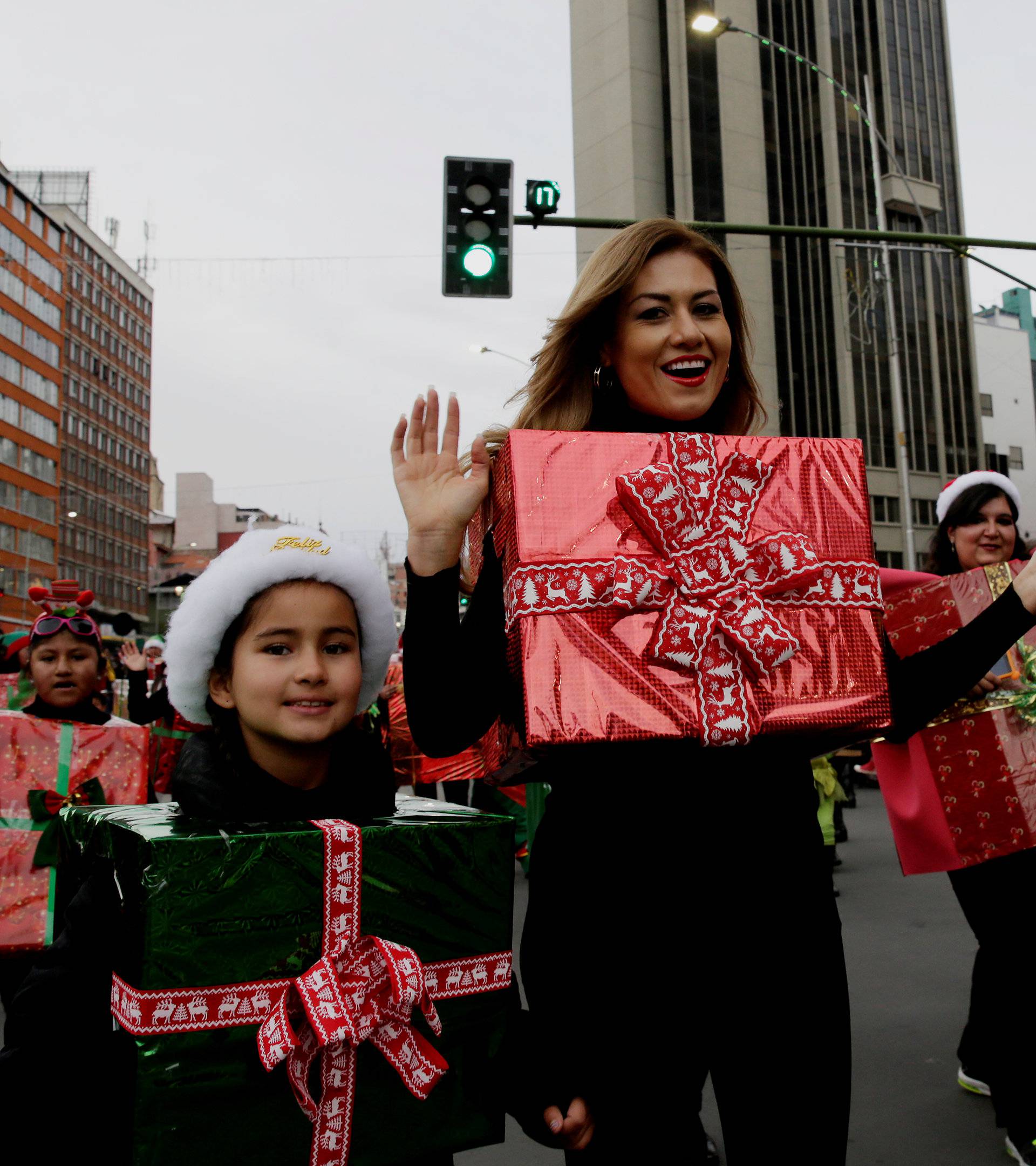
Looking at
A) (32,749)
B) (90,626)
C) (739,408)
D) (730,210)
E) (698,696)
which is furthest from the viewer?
(730,210)

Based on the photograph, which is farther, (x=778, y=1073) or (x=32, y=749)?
(x=32, y=749)

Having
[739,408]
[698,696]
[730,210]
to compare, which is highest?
[730,210]

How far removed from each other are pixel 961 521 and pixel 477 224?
6094 mm

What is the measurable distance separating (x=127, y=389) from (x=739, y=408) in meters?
95.1

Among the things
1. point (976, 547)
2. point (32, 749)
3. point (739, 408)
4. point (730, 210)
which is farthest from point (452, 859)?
point (730, 210)

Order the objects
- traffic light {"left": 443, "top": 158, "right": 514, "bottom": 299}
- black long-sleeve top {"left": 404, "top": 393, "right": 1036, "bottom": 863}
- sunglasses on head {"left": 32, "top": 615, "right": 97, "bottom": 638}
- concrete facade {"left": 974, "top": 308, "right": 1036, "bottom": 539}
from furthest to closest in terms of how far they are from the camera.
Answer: concrete facade {"left": 974, "top": 308, "right": 1036, "bottom": 539}
traffic light {"left": 443, "top": 158, "right": 514, "bottom": 299}
sunglasses on head {"left": 32, "top": 615, "right": 97, "bottom": 638}
black long-sleeve top {"left": 404, "top": 393, "right": 1036, "bottom": 863}

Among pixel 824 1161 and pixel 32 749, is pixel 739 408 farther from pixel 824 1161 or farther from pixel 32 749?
pixel 32 749

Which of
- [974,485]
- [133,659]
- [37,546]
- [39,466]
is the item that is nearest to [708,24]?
[133,659]

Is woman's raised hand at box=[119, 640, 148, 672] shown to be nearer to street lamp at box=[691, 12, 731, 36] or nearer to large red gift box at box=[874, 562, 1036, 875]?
large red gift box at box=[874, 562, 1036, 875]

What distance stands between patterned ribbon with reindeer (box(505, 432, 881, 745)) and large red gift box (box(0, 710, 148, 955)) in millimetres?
2287

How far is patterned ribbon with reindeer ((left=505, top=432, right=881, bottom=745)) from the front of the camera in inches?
61.9

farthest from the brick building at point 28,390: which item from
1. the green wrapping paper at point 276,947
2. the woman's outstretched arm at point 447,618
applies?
the green wrapping paper at point 276,947

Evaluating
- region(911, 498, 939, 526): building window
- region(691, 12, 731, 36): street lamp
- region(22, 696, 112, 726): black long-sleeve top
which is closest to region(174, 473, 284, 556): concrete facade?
region(911, 498, 939, 526): building window

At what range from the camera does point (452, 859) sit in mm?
1577
